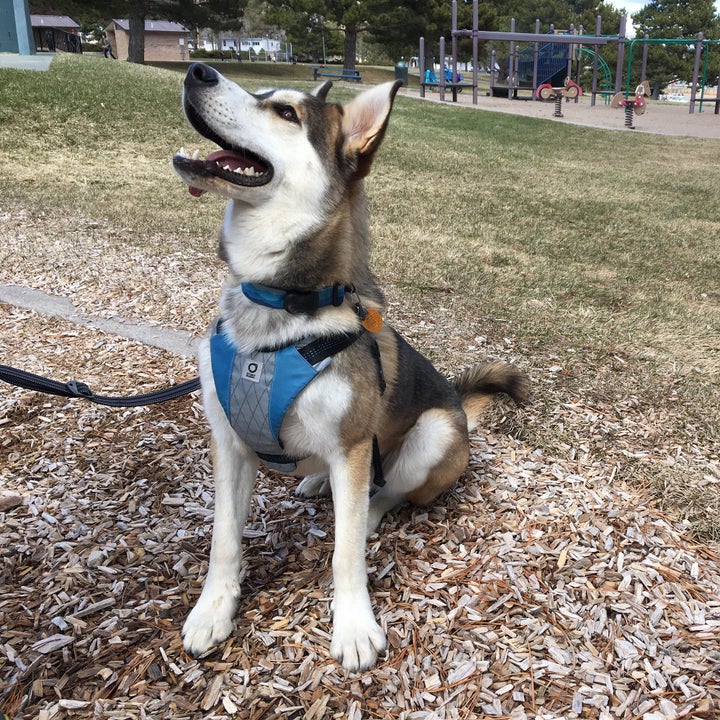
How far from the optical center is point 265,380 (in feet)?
7.80

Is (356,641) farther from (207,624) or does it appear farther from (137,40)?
(137,40)

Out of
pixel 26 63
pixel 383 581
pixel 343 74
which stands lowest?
pixel 383 581

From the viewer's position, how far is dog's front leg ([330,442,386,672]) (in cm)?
246

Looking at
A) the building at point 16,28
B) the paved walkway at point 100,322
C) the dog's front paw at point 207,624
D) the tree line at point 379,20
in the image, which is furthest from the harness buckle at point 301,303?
the tree line at point 379,20

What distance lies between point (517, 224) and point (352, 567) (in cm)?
774

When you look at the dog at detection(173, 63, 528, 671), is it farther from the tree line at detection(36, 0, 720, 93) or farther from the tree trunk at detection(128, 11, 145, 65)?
the tree trunk at detection(128, 11, 145, 65)

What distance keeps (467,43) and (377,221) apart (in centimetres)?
4459

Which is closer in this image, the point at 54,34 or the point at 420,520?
the point at 420,520

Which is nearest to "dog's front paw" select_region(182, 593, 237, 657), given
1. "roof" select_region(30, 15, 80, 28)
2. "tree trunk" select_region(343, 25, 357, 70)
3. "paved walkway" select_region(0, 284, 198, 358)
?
"paved walkway" select_region(0, 284, 198, 358)

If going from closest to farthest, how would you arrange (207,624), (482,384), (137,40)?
(207,624)
(482,384)
(137,40)

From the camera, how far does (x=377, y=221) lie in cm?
916

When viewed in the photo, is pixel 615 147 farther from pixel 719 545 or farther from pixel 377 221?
pixel 719 545

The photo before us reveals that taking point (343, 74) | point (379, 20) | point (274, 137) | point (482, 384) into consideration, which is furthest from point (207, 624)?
point (379, 20)

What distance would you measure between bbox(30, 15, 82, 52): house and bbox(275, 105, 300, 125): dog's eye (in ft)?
228
